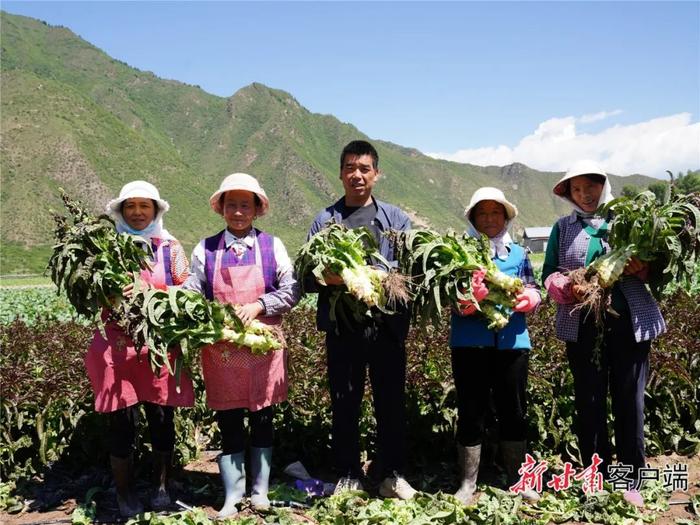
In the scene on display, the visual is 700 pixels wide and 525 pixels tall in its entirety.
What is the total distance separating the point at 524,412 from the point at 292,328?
3145mm

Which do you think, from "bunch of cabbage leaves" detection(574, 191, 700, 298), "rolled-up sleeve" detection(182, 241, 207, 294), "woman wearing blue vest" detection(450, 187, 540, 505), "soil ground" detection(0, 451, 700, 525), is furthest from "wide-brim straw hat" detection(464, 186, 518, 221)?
"soil ground" detection(0, 451, 700, 525)

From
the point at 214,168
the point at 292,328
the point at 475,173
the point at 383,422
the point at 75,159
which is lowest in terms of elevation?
the point at 383,422

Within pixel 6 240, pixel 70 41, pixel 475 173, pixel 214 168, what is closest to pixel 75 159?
pixel 6 240

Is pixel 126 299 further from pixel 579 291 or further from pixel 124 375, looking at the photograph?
pixel 579 291

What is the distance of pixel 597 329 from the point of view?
3.58 m

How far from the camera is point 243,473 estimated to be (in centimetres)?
377

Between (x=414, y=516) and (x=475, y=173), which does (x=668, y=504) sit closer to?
(x=414, y=516)

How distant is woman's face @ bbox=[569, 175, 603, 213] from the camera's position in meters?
3.60

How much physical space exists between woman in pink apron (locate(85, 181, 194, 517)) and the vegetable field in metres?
0.40

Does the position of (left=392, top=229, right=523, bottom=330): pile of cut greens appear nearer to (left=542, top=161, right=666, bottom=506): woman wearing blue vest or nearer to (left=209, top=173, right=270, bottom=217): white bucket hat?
(left=542, top=161, right=666, bottom=506): woman wearing blue vest

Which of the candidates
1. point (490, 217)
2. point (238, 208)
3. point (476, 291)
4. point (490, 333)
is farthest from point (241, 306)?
point (490, 217)

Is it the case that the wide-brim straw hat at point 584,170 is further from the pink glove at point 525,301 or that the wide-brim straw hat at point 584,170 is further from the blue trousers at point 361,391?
the blue trousers at point 361,391

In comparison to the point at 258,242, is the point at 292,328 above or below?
below

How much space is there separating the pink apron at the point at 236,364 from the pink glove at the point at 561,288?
1755mm
